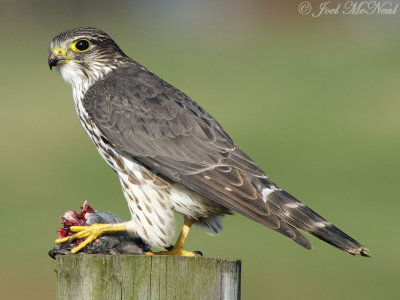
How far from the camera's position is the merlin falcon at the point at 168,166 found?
242 inches

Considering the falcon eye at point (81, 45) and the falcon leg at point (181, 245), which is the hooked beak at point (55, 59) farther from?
the falcon leg at point (181, 245)

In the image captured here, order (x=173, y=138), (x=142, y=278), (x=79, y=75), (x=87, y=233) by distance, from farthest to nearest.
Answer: (x=79, y=75)
(x=173, y=138)
(x=87, y=233)
(x=142, y=278)

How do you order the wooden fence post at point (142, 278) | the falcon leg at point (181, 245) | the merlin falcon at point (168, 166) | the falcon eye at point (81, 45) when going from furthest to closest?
the falcon eye at point (81, 45), the falcon leg at point (181, 245), the merlin falcon at point (168, 166), the wooden fence post at point (142, 278)

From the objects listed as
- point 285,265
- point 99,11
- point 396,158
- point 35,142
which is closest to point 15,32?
point 99,11

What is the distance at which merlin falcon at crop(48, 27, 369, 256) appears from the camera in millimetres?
6148

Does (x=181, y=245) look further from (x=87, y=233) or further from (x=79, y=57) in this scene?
(x=79, y=57)

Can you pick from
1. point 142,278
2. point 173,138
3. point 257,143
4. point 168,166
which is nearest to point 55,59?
point 173,138

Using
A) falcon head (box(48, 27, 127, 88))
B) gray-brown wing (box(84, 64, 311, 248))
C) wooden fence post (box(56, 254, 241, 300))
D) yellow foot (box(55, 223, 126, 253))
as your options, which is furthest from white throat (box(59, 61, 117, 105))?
wooden fence post (box(56, 254, 241, 300))

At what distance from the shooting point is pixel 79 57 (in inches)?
288

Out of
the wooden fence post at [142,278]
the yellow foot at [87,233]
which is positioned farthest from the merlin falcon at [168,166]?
the wooden fence post at [142,278]

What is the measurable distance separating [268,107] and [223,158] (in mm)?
19972

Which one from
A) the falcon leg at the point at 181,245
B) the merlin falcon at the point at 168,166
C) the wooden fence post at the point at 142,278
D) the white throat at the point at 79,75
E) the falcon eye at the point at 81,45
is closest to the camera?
the wooden fence post at the point at 142,278

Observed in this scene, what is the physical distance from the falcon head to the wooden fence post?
2671 mm

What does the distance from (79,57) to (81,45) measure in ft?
0.39
